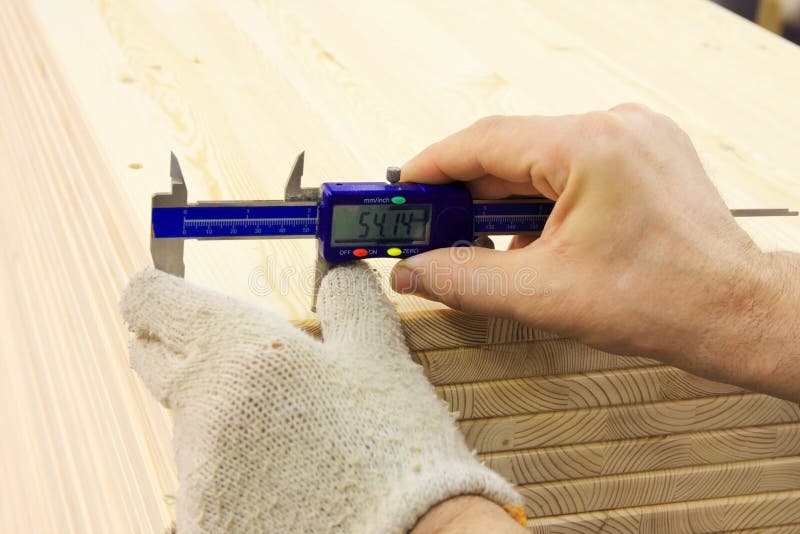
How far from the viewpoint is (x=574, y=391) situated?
1129 millimetres

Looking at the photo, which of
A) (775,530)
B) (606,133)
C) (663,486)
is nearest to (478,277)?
(606,133)

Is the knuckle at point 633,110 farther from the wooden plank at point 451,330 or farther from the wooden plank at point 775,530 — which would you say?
the wooden plank at point 775,530

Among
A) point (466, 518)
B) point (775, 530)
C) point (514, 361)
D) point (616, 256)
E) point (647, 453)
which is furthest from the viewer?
point (775, 530)

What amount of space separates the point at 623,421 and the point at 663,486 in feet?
0.43

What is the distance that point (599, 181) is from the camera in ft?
3.11

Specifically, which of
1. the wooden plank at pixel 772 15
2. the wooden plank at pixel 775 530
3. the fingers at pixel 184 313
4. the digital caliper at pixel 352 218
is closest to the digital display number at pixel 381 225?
the digital caliper at pixel 352 218

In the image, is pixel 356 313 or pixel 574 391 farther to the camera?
pixel 574 391

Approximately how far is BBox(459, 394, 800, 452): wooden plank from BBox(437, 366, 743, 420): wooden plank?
0.03ft

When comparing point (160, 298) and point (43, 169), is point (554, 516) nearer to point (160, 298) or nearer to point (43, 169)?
point (160, 298)

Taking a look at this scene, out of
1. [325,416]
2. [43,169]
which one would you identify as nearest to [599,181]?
[325,416]

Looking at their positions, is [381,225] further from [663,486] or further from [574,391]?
[663,486]

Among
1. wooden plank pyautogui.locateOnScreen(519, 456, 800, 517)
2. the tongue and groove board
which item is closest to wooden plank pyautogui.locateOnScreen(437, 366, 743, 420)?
the tongue and groove board

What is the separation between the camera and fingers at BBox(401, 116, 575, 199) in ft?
3.16

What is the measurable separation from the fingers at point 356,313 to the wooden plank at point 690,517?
15.0 inches
